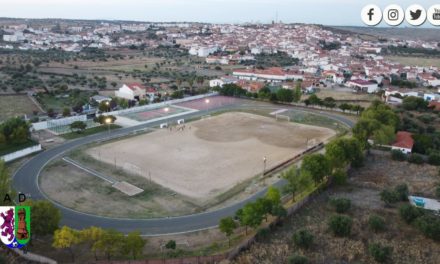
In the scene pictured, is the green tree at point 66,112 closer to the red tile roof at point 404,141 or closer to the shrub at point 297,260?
the shrub at point 297,260

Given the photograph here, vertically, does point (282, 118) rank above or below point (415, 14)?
below

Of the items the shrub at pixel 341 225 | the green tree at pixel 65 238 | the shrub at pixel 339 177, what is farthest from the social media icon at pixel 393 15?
the green tree at pixel 65 238

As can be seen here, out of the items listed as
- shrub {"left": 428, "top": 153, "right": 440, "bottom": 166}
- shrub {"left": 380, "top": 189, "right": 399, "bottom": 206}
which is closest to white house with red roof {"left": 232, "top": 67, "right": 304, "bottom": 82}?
shrub {"left": 428, "top": 153, "right": 440, "bottom": 166}

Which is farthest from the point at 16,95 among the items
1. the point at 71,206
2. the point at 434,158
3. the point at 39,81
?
the point at 434,158

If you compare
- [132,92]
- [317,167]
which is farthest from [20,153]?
[132,92]

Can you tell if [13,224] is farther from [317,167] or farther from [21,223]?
[317,167]

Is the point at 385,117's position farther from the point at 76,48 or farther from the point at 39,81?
the point at 76,48
